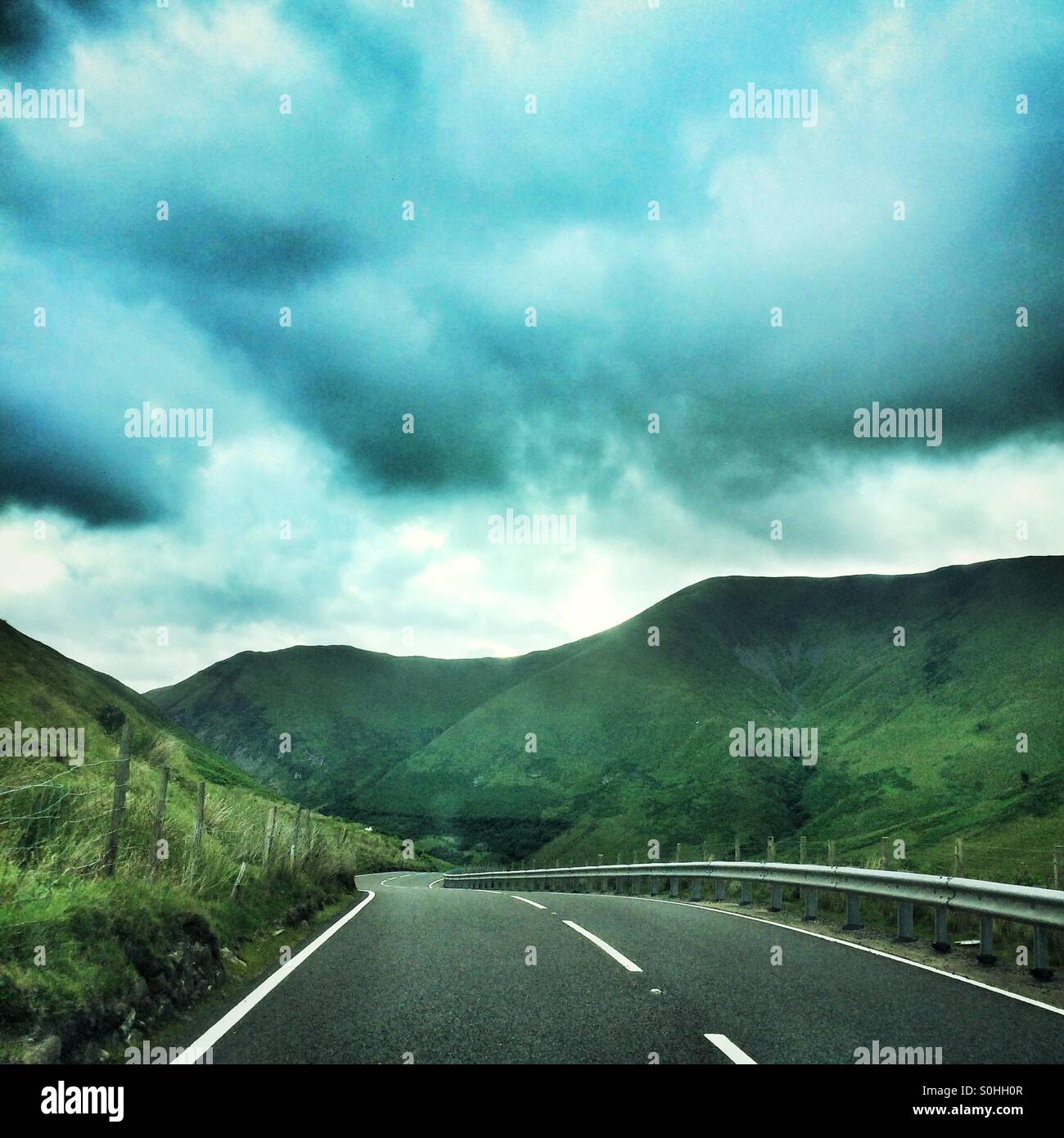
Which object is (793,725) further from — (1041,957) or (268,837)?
(1041,957)

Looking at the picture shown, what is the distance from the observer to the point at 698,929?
40.2 ft

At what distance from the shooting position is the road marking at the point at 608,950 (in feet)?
28.1

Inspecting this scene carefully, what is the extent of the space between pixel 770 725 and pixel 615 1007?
148m

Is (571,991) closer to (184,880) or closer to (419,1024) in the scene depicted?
(419,1024)

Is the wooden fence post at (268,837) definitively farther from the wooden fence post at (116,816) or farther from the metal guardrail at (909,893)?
the metal guardrail at (909,893)

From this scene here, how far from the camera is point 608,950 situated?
978 cm

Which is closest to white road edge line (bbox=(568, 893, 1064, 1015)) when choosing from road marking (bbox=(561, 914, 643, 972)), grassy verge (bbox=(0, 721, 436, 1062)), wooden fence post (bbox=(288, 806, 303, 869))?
road marking (bbox=(561, 914, 643, 972))

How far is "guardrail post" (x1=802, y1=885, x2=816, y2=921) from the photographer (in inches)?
555

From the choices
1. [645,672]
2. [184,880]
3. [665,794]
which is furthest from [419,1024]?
[645,672]

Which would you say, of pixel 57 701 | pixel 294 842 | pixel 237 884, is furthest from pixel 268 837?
pixel 57 701

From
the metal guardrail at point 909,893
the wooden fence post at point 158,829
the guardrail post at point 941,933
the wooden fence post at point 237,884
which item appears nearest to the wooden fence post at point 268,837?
the wooden fence post at point 237,884

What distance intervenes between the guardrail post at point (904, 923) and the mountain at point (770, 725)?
181 ft

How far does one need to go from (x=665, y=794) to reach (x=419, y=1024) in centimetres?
11110

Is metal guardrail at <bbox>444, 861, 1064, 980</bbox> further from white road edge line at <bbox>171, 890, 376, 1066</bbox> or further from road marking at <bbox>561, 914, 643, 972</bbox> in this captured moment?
white road edge line at <bbox>171, 890, 376, 1066</bbox>
